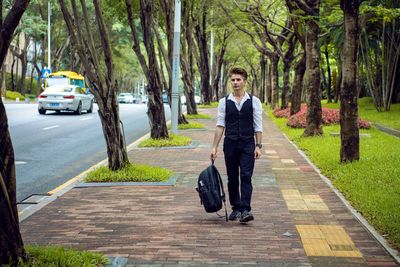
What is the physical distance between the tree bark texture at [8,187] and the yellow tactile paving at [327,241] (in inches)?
104

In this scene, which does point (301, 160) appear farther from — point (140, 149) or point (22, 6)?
point (22, 6)

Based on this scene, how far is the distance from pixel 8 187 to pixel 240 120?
9.30ft

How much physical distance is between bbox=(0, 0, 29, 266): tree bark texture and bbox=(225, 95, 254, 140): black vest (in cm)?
260

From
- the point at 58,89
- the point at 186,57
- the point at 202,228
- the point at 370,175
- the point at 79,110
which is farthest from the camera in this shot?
the point at 79,110

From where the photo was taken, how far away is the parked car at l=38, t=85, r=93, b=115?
28.3m

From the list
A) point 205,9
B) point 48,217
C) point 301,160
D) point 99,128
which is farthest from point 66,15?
point 205,9

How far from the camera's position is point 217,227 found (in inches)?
264

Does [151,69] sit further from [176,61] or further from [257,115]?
[257,115]

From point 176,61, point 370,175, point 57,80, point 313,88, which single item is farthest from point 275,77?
point 370,175

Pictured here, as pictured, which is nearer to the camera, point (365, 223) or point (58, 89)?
point (365, 223)

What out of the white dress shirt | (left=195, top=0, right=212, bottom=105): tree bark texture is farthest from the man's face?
(left=195, top=0, right=212, bottom=105): tree bark texture

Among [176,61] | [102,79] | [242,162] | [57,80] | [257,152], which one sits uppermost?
[176,61]

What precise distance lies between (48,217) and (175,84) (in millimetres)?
10883

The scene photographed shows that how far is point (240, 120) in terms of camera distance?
22.6 feet
